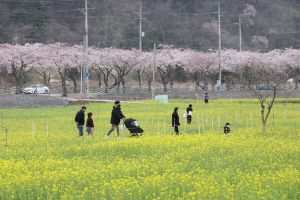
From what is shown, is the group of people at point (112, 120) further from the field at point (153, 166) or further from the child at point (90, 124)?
the field at point (153, 166)

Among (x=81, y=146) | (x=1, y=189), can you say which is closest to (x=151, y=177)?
(x=1, y=189)

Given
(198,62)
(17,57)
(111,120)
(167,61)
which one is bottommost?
(111,120)

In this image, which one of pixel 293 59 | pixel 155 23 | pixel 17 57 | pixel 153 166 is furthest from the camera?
pixel 155 23

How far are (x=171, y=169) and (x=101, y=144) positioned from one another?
23.4ft

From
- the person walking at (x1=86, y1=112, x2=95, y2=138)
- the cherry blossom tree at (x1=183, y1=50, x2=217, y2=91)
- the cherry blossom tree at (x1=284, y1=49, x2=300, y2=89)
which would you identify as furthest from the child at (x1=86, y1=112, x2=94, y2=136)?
the cherry blossom tree at (x1=284, y1=49, x2=300, y2=89)

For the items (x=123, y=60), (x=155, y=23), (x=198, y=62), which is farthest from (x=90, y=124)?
(x=155, y=23)

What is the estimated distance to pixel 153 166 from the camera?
17.9 metres

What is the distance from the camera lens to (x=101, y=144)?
79.2 feet

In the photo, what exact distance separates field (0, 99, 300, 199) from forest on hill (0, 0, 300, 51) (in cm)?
6032

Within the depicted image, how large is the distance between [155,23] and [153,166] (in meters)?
84.5

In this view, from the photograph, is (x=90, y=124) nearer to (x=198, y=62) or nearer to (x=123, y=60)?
(x=123, y=60)

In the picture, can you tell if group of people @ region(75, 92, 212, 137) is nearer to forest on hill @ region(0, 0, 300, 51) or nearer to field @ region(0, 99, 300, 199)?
field @ region(0, 99, 300, 199)

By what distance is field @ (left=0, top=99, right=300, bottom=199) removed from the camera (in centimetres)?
1399

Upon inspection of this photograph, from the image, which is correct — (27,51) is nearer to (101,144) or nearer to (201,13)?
(201,13)
